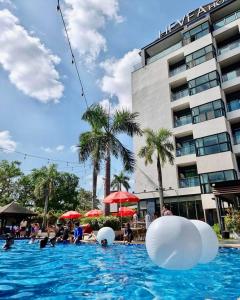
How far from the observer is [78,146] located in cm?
2430

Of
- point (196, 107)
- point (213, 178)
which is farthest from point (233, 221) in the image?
point (196, 107)

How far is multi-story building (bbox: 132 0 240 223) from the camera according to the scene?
26.5m

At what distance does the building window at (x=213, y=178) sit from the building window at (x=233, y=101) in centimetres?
700

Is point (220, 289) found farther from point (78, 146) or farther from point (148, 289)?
point (78, 146)

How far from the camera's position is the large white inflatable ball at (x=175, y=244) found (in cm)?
646

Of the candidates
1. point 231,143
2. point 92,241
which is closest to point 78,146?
point 92,241

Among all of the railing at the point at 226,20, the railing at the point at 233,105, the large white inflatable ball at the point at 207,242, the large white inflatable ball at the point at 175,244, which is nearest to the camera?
the large white inflatable ball at the point at 175,244

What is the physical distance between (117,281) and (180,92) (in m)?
28.1

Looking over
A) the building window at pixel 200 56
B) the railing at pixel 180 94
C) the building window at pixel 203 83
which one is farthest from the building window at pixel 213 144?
the building window at pixel 200 56

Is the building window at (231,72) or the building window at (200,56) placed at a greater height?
the building window at (200,56)

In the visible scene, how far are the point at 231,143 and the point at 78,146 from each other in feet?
49.5

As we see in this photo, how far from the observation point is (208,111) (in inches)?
1120

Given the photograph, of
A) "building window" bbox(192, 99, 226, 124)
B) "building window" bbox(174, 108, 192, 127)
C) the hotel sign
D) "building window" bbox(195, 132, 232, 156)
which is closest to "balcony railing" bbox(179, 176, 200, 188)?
"building window" bbox(195, 132, 232, 156)

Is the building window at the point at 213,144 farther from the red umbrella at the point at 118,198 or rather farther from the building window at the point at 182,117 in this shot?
the red umbrella at the point at 118,198
